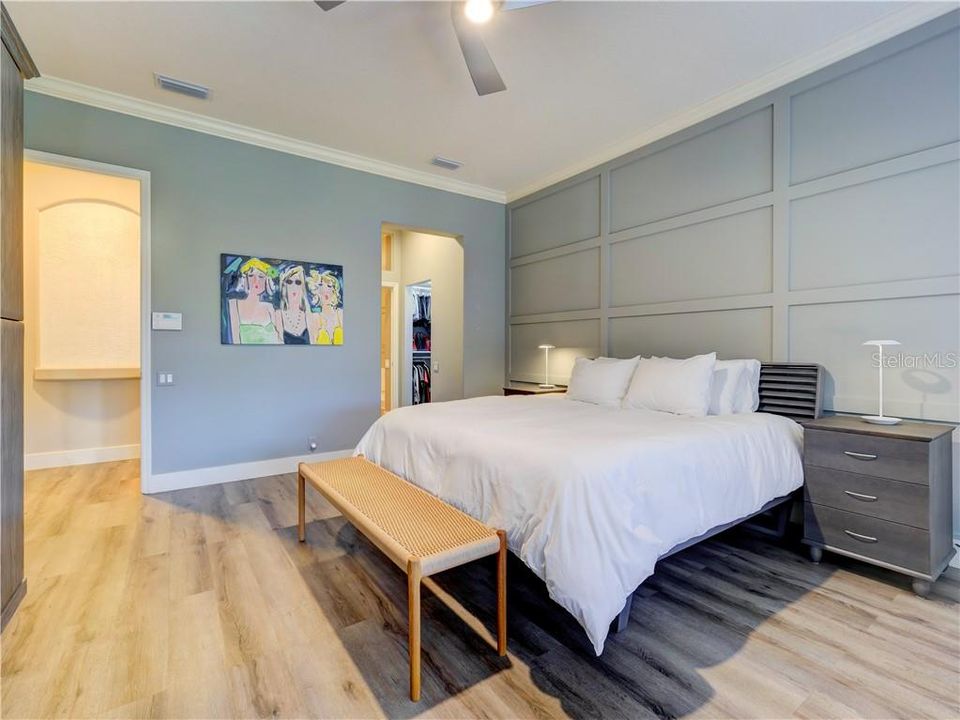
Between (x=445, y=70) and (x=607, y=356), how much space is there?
2.71 metres

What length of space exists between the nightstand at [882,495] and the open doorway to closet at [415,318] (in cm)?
412

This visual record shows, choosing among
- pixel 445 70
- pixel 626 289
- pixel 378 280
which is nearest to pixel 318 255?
pixel 378 280

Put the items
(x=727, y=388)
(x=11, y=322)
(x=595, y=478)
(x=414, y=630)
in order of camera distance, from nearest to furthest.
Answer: (x=414, y=630) → (x=595, y=478) → (x=11, y=322) → (x=727, y=388)

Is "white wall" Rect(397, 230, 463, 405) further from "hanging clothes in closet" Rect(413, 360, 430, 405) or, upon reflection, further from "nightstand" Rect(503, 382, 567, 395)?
"hanging clothes in closet" Rect(413, 360, 430, 405)

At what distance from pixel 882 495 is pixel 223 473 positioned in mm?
4501

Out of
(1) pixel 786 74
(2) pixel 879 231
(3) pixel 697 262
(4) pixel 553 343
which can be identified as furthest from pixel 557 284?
(2) pixel 879 231

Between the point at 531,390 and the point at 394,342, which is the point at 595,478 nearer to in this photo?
the point at 531,390

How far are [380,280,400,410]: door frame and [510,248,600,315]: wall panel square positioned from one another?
7.54 feet

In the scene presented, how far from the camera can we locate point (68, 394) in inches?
176

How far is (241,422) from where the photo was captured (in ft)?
13.0

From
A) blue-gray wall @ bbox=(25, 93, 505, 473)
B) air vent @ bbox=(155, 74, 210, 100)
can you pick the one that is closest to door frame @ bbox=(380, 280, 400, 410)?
blue-gray wall @ bbox=(25, 93, 505, 473)

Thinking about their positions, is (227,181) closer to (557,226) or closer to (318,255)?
(318,255)

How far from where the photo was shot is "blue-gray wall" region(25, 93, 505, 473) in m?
3.57

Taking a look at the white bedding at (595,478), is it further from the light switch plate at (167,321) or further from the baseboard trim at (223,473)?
the light switch plate at (167,321)
